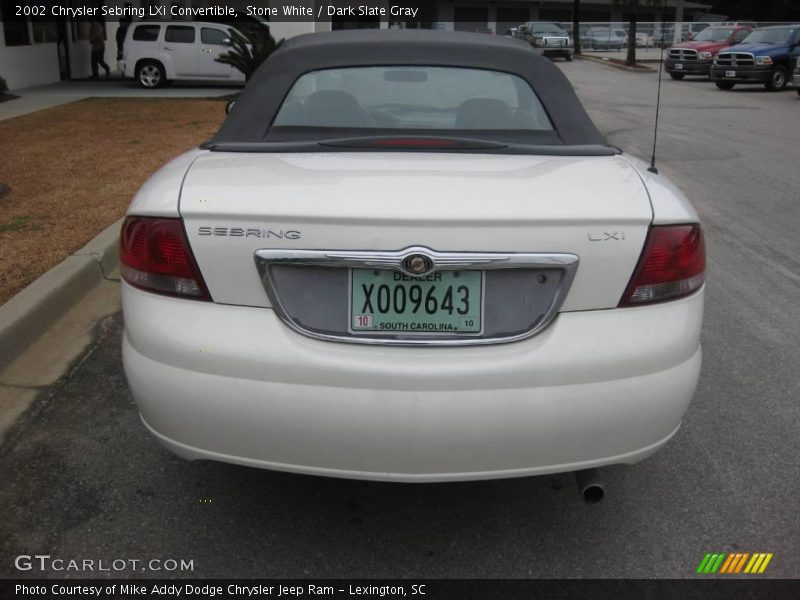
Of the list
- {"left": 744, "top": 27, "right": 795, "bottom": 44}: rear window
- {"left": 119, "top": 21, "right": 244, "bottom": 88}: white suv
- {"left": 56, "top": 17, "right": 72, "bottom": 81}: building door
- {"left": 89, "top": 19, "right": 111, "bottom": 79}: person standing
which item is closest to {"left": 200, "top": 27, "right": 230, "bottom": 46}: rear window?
{"left": 119, "top": 21, "right": 244, "bottom": 88}: white suv

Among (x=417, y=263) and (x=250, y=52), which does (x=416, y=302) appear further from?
(x=250, y=52)

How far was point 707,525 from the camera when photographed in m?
2.94

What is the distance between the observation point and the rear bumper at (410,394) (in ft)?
7.66

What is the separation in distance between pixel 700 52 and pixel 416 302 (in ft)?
95.1

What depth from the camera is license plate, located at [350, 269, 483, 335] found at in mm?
2371

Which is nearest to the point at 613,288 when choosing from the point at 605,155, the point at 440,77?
the point at 605,155

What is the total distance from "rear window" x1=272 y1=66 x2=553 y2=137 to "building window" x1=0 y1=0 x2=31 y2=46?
776 inches

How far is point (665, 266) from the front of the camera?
8.23ft

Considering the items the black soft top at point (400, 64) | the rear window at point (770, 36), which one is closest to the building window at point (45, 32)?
the rear window at point (770, 36)

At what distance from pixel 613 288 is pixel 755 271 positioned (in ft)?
13.6

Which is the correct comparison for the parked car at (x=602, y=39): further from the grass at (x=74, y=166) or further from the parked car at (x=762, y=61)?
the grass at (x=74, y=166)

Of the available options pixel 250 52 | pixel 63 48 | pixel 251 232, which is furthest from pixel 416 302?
pixel 63 48

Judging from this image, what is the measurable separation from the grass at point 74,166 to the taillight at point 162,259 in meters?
→ 2.60

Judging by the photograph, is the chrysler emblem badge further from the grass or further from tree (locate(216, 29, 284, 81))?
tree (locate(216, 29, 284, 81))
